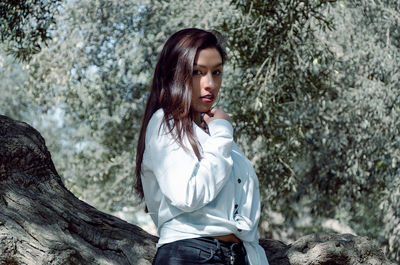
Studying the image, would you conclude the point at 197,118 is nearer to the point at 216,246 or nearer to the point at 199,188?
the point at 199,188

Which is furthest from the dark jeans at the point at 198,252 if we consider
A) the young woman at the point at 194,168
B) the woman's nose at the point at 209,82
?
the woman's nose at the point at 209,82

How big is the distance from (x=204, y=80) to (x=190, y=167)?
52cm

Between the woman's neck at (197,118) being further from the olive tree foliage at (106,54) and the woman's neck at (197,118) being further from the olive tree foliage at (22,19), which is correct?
the olive tree foliage at (106,54)

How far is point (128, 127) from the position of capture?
12547mm

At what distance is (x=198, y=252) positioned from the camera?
100 inches

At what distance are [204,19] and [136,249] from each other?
6.09 meters

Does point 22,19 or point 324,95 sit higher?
point 22,19

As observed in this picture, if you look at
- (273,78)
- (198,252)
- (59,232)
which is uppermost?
(198,252)

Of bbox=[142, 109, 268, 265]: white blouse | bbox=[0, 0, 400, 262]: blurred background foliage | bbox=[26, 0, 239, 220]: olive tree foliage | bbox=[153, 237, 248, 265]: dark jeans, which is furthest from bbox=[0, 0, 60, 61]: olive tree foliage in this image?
bbox=[153, 237, 248, 265]: dark jeans

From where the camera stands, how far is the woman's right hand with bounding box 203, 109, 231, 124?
2855mm

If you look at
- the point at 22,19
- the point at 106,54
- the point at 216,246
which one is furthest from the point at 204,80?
the point at 106,54

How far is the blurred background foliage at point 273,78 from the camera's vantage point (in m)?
7.75

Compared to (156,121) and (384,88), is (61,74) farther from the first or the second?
(156,121)

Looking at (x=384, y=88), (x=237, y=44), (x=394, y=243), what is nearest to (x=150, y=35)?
(x=237, y=44)
